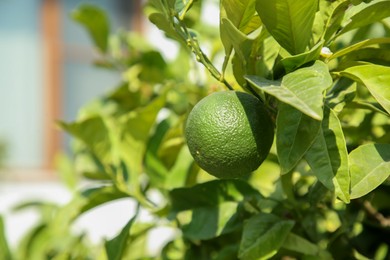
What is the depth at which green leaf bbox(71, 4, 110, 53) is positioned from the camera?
1.20m

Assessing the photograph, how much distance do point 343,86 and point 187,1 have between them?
179mm

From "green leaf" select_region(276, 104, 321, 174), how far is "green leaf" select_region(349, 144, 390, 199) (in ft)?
0.22

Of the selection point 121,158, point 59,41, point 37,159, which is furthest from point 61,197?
point 121,158

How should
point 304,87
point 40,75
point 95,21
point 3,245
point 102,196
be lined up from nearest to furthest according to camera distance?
point 304,87
point 102,196
point 3,245
point 95,21
point 40,75

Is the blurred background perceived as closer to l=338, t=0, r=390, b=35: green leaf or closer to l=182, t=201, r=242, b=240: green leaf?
l=182, t=201, r=242, b=240: green leaf

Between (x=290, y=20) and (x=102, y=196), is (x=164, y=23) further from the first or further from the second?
(x=102, y=196)

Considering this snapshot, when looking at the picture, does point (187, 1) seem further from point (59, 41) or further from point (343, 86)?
point (59, 41)

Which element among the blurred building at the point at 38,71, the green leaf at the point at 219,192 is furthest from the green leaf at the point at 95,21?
the blurred building at the point at 38,71

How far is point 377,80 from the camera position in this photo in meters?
0.62

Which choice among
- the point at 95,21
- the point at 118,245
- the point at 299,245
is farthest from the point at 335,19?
the point at 95,21

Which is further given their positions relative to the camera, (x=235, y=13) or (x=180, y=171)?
(x=180, y=171)

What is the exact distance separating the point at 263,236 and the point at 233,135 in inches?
5.5

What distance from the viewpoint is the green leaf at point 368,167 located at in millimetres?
637

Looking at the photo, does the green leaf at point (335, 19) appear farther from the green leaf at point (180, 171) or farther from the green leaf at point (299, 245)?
the green leaf at point (180, 171)
